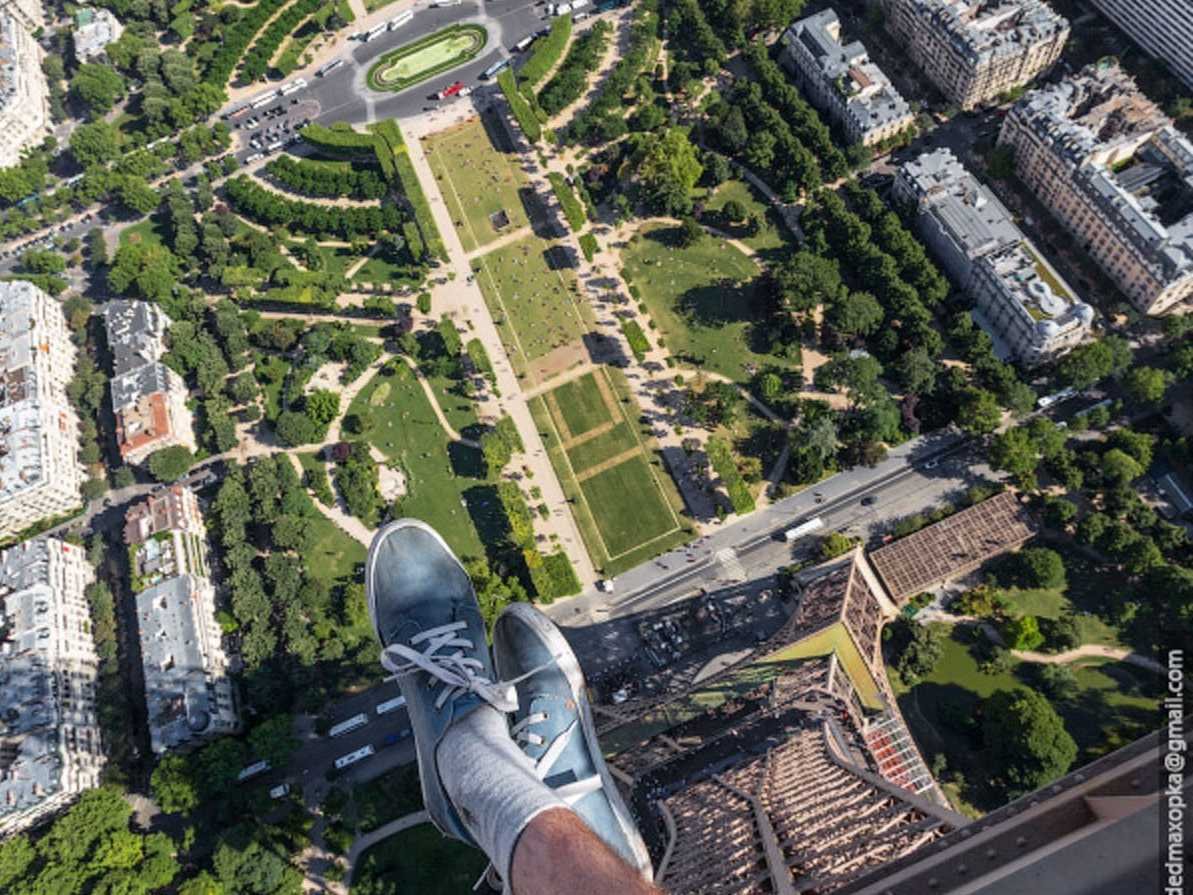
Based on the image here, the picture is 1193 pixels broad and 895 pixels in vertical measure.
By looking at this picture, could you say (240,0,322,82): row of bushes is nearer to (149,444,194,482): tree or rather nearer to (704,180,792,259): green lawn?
(149,444,194,482): tree

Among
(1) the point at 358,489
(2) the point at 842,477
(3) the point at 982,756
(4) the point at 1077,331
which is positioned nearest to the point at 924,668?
(3) the point at 982,756

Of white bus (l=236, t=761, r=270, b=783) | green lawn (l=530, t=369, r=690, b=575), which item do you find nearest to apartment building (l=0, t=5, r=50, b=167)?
green lawn (l=530, t=369, r=690, b=575)

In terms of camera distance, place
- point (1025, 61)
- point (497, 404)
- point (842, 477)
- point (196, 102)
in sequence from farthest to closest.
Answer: point (196, 102), point (1025, 61), point (497, 404), point (842, 477)

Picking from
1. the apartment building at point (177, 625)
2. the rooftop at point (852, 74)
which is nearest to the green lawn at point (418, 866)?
the apartment building at point (177, 625)

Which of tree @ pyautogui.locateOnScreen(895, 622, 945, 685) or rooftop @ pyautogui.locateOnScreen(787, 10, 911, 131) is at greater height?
rooftop @ pyautogui.locateOnScreen(787, 10, 911, 131)

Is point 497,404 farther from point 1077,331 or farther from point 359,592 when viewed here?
point 1077,331

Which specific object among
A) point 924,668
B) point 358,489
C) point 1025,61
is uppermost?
point 1025,61
